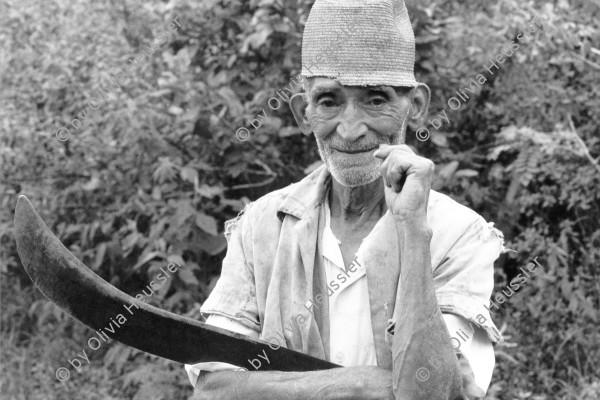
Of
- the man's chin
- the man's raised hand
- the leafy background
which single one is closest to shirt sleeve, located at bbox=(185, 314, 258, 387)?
the man's chin

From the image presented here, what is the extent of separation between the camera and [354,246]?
311 cm

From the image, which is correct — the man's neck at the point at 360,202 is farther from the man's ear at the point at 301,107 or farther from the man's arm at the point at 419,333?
the man's arm at the point at 419,333

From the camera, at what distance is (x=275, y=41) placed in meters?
6.27

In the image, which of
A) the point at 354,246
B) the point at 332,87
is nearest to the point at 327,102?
the point at 332,87

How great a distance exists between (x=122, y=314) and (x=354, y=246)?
0.67 meters

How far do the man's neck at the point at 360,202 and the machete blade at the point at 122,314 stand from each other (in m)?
0.45

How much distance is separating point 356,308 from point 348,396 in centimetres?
30

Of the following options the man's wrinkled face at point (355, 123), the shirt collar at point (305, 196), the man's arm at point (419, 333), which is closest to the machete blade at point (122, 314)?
the man's arm at point (419, 333)

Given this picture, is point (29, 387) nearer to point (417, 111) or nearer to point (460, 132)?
point (460, 132)

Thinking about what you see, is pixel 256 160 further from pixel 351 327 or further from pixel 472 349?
pixel 472 349

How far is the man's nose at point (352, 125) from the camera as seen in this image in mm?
2957

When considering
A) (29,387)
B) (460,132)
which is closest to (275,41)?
(460,132)

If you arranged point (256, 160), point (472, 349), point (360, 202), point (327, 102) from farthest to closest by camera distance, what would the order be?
point (256, 160), point (360, 202), point (327, 102), point (472, 349)

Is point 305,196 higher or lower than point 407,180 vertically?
lower
